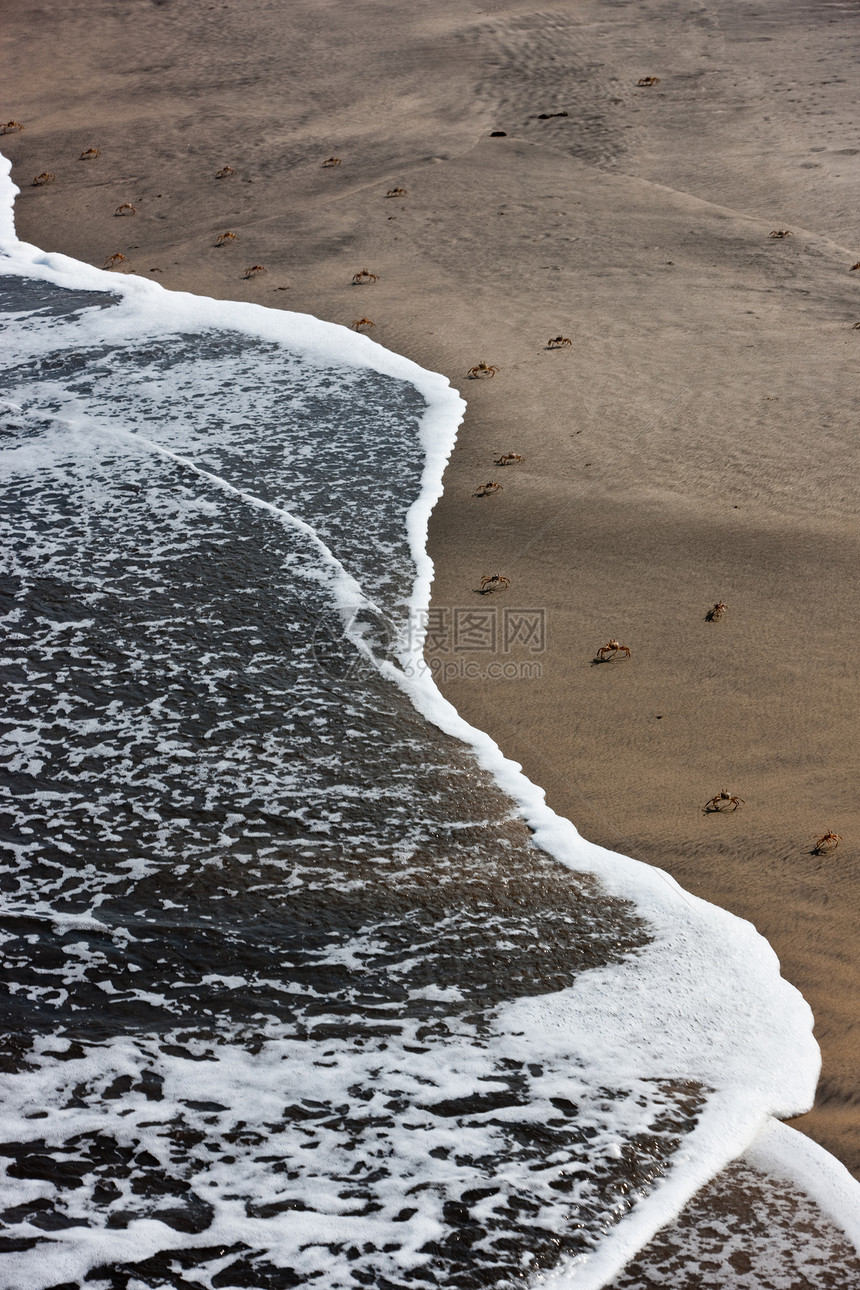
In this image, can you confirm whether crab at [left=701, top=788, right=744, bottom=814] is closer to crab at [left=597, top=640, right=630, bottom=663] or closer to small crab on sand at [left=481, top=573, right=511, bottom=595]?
crab at [left=597, top=640, right=630, bottom=663]

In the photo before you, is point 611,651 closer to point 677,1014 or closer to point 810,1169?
point 677,1014

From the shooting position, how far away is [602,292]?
29.9 ft

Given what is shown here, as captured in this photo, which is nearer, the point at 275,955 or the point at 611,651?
the point at 275,955

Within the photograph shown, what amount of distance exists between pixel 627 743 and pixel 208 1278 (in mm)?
2791

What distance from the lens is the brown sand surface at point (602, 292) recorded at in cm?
452

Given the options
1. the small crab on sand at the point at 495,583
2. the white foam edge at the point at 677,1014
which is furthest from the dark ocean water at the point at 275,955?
the small crab on sand at the point at 495,583

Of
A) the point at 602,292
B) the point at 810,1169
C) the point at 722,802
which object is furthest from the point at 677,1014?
the point at 602,292

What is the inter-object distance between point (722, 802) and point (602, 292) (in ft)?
20.5

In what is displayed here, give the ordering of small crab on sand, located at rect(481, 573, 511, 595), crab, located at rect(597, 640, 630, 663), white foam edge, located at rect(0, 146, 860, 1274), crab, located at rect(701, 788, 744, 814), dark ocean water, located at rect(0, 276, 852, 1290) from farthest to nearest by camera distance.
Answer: small crab on sand, located at rect(481, 573, 511, 595)
crab, located at rect(597, 640, 630, 663)
crab, located at rect(701, 788, 744, 814)
white foam edge, located at rect(0, 146, 860, 1274)
dark ocean water, located at rect(0, 276, 852, 1290)

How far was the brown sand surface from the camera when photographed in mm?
4516

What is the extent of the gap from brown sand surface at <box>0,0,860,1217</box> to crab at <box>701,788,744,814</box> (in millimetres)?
43

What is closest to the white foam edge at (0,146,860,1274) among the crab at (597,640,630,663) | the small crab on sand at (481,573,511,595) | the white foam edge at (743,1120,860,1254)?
the white foam edge at (743,1120,860,1254)

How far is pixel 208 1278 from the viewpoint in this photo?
2.79 meters

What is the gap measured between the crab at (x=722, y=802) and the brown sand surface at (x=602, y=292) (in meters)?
0.04
